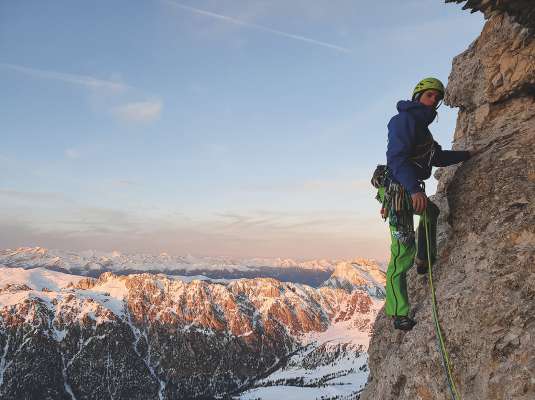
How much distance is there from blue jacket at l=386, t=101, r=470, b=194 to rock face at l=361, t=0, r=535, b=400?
108 centimetres

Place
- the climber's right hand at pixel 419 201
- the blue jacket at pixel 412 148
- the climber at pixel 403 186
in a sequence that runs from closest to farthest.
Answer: the climber's right hand at pixel 419 201 < the blue jacket at pixel 412 148 < the climber at pixel 403 186

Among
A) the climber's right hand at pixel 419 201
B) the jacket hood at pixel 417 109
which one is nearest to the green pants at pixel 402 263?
the climber's right hand at pixel 419 201

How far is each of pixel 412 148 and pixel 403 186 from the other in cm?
103

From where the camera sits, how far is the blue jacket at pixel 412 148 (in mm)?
8852

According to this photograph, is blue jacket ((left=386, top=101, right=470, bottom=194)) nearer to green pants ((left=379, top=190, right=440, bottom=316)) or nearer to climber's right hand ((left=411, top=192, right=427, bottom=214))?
climber's right hand ((left=411, top=192, right=427, bottom=214))

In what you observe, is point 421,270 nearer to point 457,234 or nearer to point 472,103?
point 457,234

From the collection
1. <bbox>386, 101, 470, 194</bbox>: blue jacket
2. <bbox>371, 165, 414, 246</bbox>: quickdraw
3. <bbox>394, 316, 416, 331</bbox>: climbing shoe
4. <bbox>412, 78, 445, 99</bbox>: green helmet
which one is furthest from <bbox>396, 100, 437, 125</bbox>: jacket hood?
<bbox>394, 316, 416, 331</bbox>: climbing shoe

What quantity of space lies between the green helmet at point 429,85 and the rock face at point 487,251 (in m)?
1.80

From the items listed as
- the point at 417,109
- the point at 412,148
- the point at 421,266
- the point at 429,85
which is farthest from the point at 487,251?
the point at 429,85

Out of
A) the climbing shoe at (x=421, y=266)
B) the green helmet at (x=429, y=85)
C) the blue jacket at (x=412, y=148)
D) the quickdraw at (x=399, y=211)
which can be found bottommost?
the climbing shoe at (x=421, y=266)

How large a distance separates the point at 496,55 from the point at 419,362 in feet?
26.2

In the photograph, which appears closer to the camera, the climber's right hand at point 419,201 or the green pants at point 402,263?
the climber's right hand at point 419,201

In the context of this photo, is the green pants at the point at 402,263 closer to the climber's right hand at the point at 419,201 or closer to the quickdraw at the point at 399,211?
the quickdraw at the point at 399,211

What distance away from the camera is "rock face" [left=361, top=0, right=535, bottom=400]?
7.16 meters
